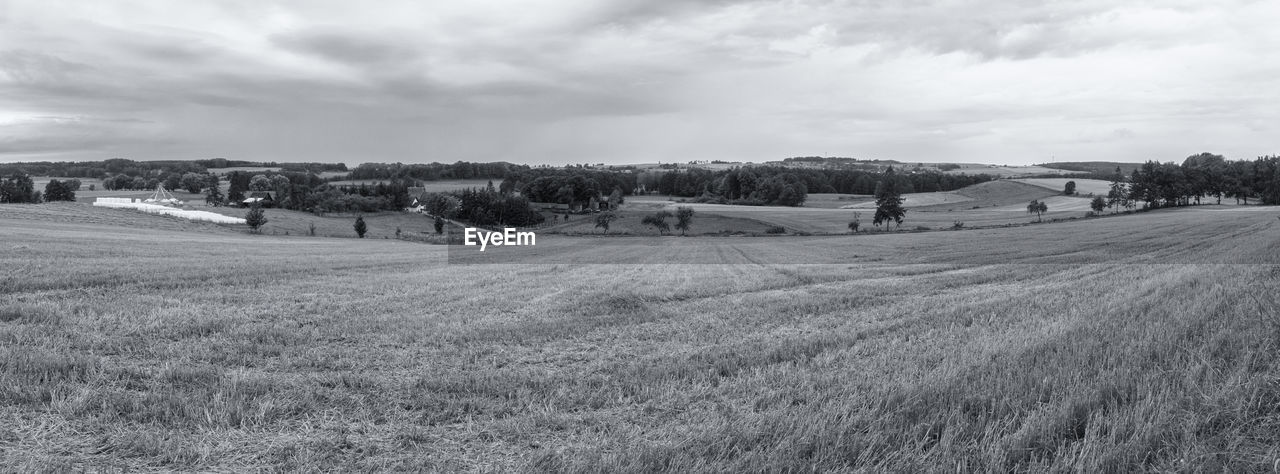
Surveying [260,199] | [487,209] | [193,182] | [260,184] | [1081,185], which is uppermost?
[1081,185]

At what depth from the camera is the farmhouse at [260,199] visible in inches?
4723

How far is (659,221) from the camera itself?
90.9m

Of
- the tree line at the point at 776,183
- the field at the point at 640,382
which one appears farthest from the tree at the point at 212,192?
the field at the point at 640,382

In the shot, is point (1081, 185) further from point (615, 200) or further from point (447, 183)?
point (447, 183)

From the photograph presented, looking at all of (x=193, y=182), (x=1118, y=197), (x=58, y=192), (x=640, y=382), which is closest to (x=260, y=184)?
(x=193, y=182)

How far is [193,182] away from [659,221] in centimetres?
12174

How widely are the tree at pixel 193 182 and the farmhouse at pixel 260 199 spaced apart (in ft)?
67.5

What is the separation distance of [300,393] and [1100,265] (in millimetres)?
21794

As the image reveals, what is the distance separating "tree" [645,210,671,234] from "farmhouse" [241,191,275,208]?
217ft

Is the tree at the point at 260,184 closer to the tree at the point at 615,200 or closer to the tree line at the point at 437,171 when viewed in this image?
the tree line at the point at 437,171

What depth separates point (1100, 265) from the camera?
20.4 metres

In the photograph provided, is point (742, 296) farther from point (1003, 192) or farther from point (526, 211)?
point (1003, 192)

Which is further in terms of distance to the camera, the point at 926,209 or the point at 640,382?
the point at 926,209

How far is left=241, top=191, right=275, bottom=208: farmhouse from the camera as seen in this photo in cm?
11996
